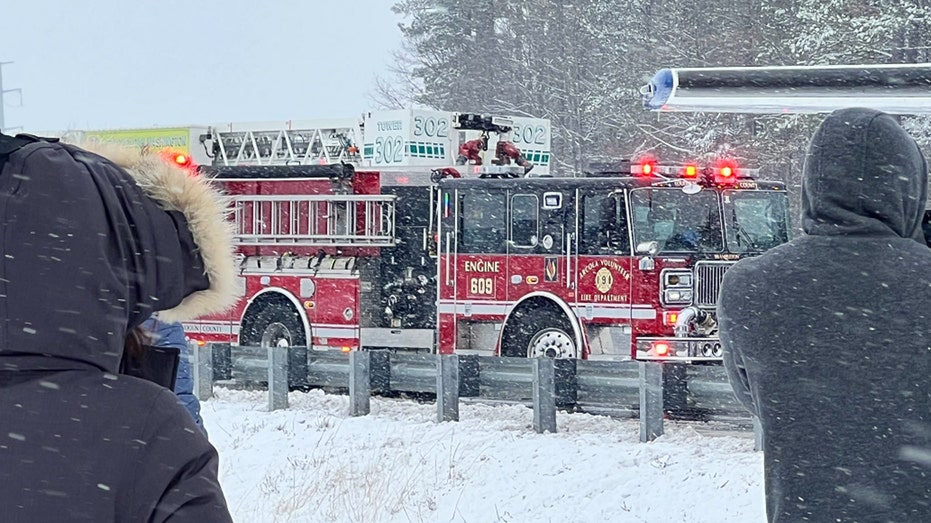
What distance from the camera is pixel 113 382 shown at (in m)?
1.96

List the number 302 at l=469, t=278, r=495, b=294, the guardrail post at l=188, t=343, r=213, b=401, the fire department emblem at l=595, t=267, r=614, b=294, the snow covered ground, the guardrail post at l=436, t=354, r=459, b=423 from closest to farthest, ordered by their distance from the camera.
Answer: the snow covered ground < the guardrail post at l=436, t=354, r=459, b=423 < the guardrail post at l=188, t=343, r=213, b=401 < the fire department emblem at l=595, t=267, r=614, b=294 < the number 302 at l=469, t=278, r=495, b=294

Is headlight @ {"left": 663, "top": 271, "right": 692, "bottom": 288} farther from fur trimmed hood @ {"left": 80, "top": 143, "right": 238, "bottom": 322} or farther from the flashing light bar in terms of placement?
fur trimmed hood @ {"left": 80, "top": 143, "right": 238, "bottom": 322}

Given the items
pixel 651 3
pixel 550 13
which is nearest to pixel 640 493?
pixel 651 3

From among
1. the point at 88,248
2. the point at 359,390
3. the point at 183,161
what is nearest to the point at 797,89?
the point at 88,248

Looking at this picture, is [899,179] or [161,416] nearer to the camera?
[161,416]

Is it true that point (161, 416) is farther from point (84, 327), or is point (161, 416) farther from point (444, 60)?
point (444, 60)

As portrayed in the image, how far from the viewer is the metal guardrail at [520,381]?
11328 millimetres

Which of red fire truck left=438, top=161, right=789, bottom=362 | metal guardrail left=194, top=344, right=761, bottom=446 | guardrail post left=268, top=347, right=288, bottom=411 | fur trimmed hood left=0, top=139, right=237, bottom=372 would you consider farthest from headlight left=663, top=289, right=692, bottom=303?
fur trimmed hood left=0, top=139, right=237, bottom=372

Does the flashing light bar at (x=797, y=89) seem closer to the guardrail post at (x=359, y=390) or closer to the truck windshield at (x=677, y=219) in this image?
the guardrail post at (x=359, y=390)

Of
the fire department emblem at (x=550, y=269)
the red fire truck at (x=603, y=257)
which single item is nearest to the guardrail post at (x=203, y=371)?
the red fire truck at (x=603, y=257)

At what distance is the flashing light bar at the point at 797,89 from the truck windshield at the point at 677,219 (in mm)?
7338

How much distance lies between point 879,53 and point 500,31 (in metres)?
25.2

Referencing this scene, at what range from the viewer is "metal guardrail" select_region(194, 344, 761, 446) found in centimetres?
1133

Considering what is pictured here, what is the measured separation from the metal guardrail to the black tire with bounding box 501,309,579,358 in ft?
5.85
